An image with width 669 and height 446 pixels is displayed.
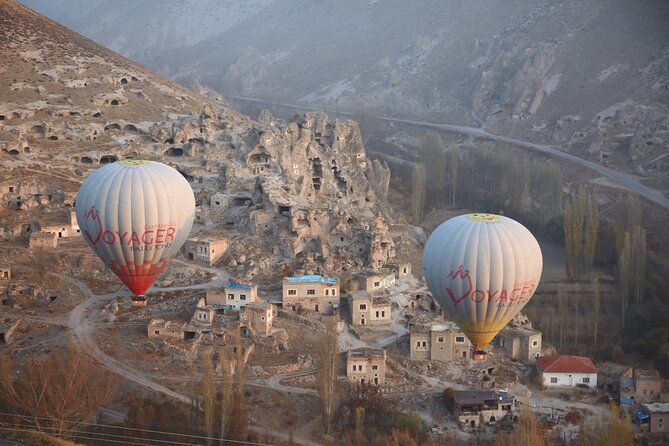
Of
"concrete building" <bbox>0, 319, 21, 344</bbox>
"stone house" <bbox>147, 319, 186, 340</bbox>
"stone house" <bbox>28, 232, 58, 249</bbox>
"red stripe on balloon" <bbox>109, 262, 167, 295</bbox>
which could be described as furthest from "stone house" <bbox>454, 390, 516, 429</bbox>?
"stone house" <bbox>28, 232, 58, 249</bbox>

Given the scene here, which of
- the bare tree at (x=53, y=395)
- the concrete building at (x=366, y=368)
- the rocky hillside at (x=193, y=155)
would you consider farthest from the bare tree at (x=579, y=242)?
the bare tree at (x=53, y=395)

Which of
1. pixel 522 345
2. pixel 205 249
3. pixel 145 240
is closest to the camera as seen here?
pixel 145 240

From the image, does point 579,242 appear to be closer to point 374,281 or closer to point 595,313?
point 595,313

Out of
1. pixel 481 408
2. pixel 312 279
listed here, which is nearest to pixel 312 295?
pixel 312 279

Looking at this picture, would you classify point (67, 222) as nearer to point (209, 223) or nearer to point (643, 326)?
point (209, 223)

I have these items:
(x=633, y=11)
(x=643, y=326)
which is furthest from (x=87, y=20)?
(x=643, y=326)

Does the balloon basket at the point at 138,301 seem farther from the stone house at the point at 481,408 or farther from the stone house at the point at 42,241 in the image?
the stone house at the point at 481,408
